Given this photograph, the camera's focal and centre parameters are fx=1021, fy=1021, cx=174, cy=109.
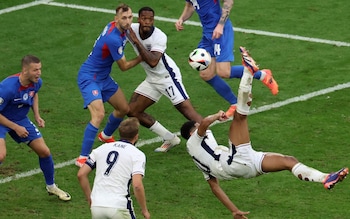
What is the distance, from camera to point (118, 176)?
1152cm

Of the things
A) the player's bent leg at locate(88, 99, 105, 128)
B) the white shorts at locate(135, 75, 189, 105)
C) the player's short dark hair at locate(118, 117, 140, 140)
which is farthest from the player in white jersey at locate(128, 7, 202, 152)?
the player's short dark hair at locate(118, 117, 140, 140)

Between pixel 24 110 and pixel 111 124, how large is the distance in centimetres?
227

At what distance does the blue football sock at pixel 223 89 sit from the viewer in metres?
16.5

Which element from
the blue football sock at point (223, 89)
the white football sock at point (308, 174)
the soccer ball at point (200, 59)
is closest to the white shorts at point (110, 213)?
the white football sock at point (308, 174)

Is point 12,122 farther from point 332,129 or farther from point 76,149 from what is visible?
point 332,129

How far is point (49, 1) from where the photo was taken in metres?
23.0

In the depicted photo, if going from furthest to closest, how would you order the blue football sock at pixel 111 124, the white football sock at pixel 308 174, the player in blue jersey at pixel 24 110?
the blue football sock at pixel 111 124 < the player in blue jersey at pixel 24 110 < the white football sock at pixel 308 174

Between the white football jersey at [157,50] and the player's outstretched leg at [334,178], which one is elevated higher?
the white football jersey at [157,50]

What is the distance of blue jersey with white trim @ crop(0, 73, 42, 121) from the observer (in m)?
13.6

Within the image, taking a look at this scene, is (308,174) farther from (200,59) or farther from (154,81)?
(154,81)

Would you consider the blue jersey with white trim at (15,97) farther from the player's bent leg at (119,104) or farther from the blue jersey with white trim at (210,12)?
the blue jersey with white trim at (210,12)

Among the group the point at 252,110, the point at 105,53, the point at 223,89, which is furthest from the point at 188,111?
the point at 252,110

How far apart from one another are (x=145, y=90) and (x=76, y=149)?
1.43m

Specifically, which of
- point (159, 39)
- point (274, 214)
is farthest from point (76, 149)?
point (274, 214)
